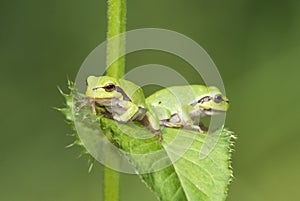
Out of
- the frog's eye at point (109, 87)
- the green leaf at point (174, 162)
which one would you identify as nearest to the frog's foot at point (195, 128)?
the green leaf at point (174, 162)

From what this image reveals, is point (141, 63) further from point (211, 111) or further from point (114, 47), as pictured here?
point (114, 47)

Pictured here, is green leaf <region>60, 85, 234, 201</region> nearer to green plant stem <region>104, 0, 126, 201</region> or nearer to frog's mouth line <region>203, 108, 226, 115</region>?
green plant stem <region>104, 0, 126, 201</region>

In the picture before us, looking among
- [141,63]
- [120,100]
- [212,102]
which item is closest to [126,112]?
[120,100]

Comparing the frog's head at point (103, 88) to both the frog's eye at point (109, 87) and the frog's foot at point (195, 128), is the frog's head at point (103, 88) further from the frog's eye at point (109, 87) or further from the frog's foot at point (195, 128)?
the frog's foot at point (195, 128)

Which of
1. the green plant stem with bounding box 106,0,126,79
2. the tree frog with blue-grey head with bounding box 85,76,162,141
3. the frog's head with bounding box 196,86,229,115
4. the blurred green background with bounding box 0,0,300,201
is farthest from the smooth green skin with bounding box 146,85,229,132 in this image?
the blurred green background with bounding box 0,0,300,201
